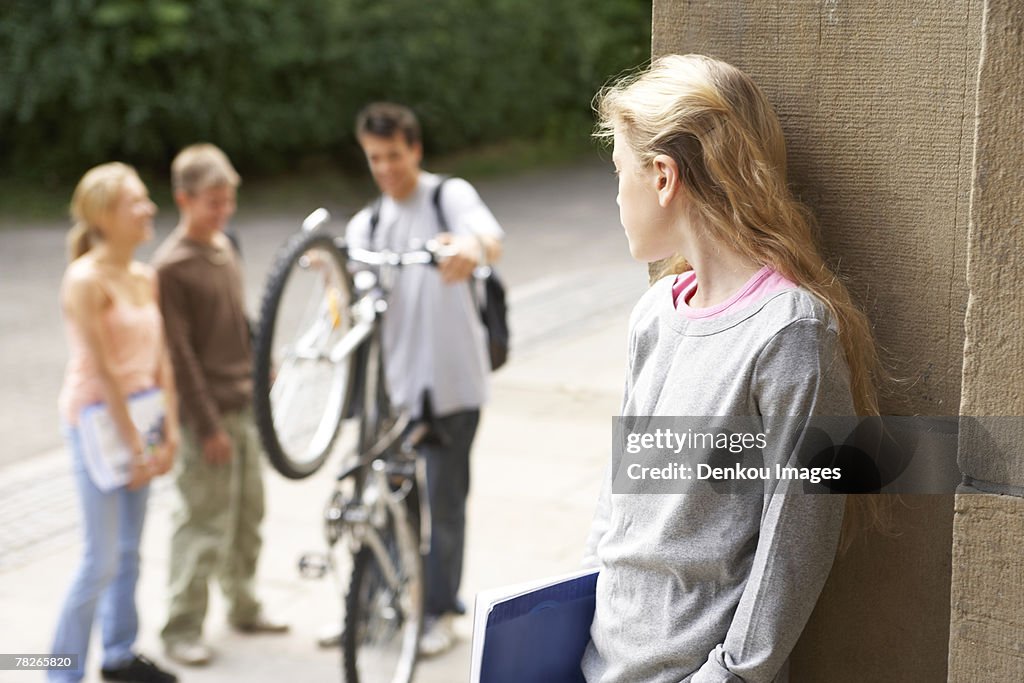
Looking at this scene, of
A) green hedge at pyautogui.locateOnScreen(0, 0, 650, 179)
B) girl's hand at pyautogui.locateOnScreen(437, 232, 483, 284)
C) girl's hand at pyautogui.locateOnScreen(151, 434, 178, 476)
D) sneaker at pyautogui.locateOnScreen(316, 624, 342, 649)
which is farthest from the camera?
green hedge at pyautogui.locateOnScreen(0, 0, 650, 179)

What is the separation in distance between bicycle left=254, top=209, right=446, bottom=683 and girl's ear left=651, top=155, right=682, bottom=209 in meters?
1.89

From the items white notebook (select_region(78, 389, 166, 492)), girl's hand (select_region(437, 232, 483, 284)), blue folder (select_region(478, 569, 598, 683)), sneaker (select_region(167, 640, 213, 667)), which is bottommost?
sneaker (select_region(167, 640, 213, 667))

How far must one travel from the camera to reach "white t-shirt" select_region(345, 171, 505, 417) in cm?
477

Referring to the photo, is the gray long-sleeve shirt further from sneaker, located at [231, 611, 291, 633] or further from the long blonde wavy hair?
sneaker, located at [231, 611, 291, 633]

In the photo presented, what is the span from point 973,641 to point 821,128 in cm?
85

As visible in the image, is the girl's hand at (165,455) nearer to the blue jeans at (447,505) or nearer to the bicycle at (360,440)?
the bicycle at (360,440)

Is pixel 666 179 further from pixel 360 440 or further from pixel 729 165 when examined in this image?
pixel 360 440

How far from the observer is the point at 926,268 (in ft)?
6.56

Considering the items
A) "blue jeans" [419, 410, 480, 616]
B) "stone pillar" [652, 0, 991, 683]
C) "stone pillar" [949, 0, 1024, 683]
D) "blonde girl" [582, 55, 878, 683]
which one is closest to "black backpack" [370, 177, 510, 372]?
"blue jeans" [419, 410, 480, 616]

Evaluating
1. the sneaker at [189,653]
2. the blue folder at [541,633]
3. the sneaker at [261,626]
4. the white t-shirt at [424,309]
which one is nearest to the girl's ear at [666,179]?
the blue folder at [541,633]

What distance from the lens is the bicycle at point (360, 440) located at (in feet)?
12.7

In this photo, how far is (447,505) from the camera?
504cm

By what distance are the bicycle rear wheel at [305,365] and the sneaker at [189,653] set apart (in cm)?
116

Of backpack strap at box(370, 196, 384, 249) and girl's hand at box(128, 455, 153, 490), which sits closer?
girl's hand at box(128, 455, 153, 490)
